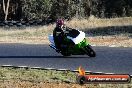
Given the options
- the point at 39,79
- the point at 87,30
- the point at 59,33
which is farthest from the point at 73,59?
the point at 87,30

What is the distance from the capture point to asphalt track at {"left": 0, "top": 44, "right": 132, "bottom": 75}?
15.7 m

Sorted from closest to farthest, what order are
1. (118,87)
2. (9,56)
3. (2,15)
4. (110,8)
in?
(118,87) → (9,56) → (110,8) → (2,15)

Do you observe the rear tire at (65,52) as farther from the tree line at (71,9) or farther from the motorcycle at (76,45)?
the tree line at (71,9)

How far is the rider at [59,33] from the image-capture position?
61.2 feet

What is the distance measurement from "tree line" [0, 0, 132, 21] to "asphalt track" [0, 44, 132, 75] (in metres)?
30.5

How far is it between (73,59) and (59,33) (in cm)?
136

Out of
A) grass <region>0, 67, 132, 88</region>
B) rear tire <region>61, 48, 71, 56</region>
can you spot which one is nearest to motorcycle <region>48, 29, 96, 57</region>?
rear tire <region>61, 48, 71, 56</region>

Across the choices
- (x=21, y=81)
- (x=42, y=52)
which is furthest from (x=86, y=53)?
(x=21, y=81)

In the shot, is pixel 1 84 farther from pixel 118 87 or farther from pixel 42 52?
pixel 42 52

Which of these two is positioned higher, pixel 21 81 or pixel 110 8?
pixel 21 81

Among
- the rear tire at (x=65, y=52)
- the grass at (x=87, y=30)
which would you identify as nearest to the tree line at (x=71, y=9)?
the grass at (x=87, y=30)

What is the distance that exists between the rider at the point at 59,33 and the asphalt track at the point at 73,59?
2.01 feet

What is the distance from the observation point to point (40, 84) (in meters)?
12.5

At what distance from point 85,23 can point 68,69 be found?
26121 millimetres
